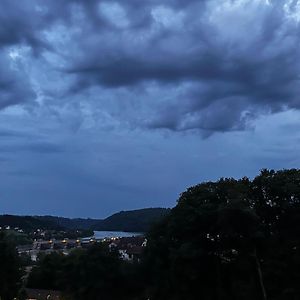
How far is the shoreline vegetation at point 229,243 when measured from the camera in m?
33.6

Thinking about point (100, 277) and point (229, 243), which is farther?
point (100, 277)

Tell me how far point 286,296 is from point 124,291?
17.3 m

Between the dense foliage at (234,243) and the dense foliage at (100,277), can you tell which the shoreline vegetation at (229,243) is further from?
the dense foliage at (100,277)

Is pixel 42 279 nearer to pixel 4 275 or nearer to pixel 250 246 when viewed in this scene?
pixel 4 275

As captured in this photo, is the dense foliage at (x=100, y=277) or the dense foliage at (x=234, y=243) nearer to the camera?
the dense foliage at (x=234, y=243)

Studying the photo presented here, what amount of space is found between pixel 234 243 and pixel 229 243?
12.8 inches

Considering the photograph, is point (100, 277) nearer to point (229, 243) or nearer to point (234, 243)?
point (229, 243)

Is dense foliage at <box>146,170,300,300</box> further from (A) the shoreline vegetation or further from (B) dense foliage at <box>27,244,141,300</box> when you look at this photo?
(B) dense foliage at <box>27,244,141,300</box>

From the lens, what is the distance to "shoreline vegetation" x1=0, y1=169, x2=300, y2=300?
110 ft

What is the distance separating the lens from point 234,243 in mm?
35062

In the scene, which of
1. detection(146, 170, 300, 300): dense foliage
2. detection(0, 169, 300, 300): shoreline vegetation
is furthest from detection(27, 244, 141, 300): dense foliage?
detection(146, 170, 300, 300): dense foliage

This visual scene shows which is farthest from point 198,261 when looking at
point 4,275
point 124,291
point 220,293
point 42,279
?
point 42,279

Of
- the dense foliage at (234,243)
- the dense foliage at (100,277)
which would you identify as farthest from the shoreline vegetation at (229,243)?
the dense foliage at (100,277)

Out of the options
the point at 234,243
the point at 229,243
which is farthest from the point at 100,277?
the point at 234,243
